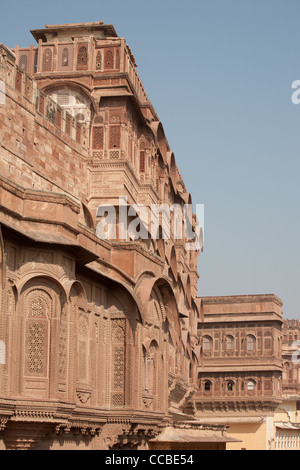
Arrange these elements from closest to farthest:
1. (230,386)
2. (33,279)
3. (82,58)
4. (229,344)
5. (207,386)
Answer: (33,279) < (82,58) < (230,386) < (207,386) < (229,344)

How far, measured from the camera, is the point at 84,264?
18.1 m

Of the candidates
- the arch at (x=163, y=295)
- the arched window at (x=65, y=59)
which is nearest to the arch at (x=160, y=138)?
the arched window at (x=65, y=59)

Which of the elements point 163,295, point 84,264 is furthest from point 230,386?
point 84,264

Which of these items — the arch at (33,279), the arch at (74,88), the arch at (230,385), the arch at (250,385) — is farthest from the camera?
the arch at (230,385)

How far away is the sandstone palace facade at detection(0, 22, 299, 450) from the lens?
15.7 meters

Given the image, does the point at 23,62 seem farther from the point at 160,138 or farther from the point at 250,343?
the point at 250,343

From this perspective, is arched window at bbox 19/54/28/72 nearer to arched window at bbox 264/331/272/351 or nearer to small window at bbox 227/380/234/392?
arched window at bbox 264/331/272/351

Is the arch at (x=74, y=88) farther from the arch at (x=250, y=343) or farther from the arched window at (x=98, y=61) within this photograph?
the arch at (x=250, y=343)

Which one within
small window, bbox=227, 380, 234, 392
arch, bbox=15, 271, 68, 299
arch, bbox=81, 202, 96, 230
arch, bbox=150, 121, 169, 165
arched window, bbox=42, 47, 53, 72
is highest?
arched window, bbox=42, 47, 53, 72

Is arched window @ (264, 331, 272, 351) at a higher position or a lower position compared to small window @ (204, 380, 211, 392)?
higher

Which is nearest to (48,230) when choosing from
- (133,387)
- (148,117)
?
(133,387)

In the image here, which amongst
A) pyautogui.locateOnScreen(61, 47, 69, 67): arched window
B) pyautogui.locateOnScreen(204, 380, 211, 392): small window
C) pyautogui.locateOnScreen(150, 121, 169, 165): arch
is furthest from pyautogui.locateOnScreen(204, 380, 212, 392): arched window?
pyautogui.locateOnScreen(61, 47, 69, 67): arched window

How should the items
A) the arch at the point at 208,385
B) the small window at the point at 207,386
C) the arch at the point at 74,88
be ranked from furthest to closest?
the small window at the point at 207,386, the arch at the point at 208,385, the arch at the point at 74,88

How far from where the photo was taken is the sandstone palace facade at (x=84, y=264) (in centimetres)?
1568
